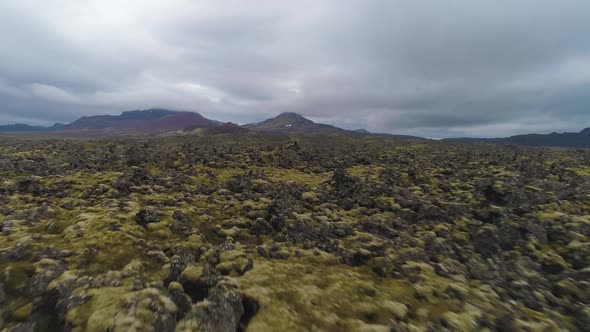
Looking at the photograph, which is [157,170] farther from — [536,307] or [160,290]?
[536,307]

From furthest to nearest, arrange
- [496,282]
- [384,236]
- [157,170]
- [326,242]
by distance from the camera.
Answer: [157,170], [384,236], [326,242], [496,282]

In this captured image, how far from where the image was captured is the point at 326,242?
20.9 metres

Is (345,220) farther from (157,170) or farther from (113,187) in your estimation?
(157,170)

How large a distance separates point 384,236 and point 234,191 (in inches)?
749

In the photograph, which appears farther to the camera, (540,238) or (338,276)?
(540,238)

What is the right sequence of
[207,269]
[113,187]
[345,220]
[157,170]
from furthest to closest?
[157,170]
[113,187]
[345,220]
[207,269]

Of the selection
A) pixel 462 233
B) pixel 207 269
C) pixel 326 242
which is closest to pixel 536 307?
pixel 462 233

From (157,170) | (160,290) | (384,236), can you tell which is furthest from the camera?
(157,170)

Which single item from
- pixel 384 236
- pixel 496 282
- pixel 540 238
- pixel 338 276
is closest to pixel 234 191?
pixel 384 236

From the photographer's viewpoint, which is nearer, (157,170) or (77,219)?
(77,219)

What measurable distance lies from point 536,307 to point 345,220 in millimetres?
13872

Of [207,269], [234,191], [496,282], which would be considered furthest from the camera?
[234,191]

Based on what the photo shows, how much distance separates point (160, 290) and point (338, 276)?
9.37 meters

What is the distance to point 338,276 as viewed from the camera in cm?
1616
